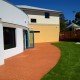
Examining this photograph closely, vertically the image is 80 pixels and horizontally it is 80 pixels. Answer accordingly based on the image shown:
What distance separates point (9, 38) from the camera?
1752 cm

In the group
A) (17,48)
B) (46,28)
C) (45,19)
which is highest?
(45,19)

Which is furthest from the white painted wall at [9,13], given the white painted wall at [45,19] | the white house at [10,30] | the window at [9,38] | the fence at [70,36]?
the fence at [70,36]

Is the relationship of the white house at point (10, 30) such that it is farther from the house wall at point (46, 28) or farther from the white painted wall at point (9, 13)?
the house wall at point (46, 28)

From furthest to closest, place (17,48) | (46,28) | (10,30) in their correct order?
(46,28) → (17,48) → (10,30)

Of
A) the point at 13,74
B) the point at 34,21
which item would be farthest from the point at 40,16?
the point at 13,74

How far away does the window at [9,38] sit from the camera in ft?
53.8

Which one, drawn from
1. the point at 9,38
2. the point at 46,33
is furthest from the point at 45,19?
the point at 9,38

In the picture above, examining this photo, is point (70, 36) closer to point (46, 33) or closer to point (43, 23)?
point (46, 33)

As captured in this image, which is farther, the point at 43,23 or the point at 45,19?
the point at 45,19

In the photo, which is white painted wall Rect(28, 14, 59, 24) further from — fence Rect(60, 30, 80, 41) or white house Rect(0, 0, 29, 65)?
white house Rect(0, 0, 29, 65)

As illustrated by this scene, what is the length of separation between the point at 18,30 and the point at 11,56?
3.39m

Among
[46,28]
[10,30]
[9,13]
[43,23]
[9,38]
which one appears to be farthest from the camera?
[46,28]

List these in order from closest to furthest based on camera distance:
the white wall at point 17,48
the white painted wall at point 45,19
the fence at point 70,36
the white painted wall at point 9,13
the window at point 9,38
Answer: the white painted wall at point 9,13 → the window at point 9,38 → the white wall at point 17,48 → the white painted wall at point 45,19 → the fence at point 70,36

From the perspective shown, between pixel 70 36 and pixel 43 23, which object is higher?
pixel 43 23
